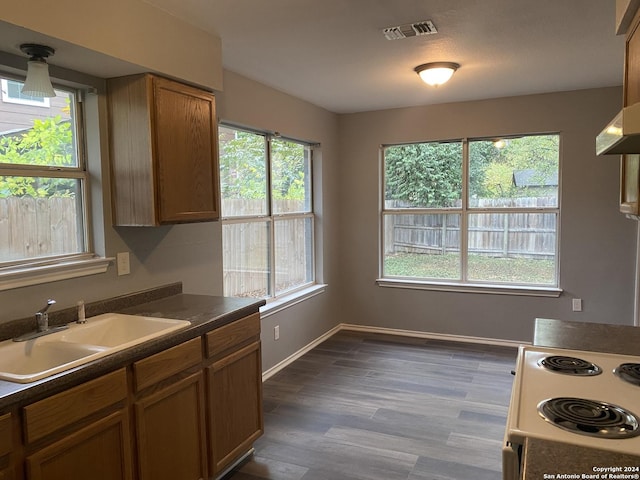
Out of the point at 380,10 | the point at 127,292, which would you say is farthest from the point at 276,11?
the point at 127,292

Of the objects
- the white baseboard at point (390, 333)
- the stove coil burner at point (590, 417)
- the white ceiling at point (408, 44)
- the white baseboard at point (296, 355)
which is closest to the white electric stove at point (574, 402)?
the stove coil burner at point (590, 417)

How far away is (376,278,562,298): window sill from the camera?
4.49 m

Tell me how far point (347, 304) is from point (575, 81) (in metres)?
3.15

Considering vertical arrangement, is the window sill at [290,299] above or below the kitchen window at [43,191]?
below

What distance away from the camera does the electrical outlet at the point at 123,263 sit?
2.52 m

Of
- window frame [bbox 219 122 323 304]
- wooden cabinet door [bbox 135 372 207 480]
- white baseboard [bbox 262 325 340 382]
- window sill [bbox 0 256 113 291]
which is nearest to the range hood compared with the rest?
wooden cabinet door [bbox 135 372 207 480]

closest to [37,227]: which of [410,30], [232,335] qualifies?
[232,335]

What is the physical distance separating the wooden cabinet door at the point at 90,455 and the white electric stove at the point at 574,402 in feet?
4.48

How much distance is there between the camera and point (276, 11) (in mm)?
2373

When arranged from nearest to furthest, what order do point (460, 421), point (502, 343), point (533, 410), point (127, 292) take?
point (533, 410) → point (127, 292) → point (460, 421) → point (502, 343)

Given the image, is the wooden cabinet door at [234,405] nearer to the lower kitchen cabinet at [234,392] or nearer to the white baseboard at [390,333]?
the lower kitchen cabinet at [234,392]

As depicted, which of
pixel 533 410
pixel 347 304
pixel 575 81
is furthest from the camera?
pixel 347 304

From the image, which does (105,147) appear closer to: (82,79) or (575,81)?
(82,79)

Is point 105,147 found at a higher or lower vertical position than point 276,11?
lower
